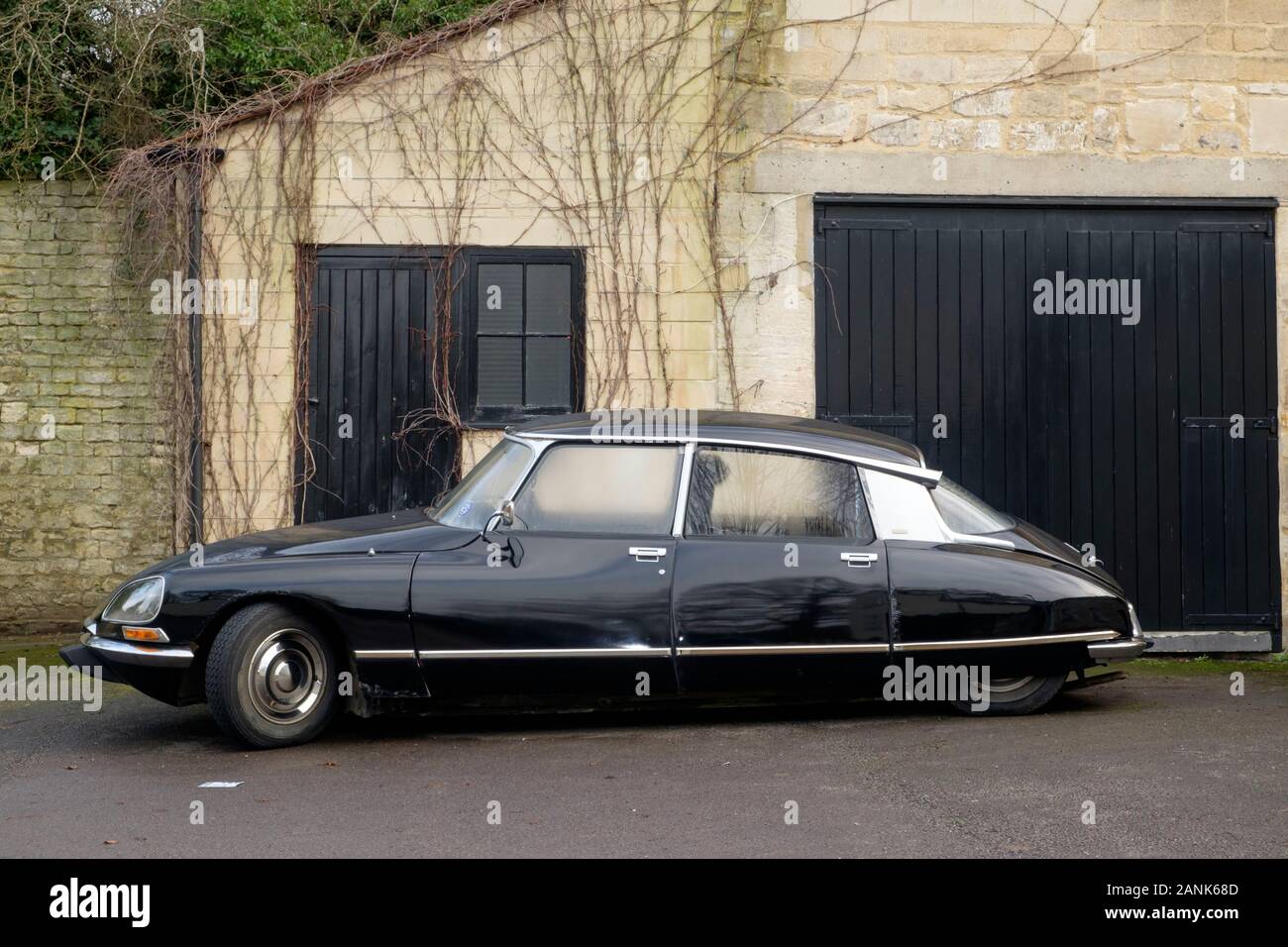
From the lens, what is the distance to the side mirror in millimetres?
6328

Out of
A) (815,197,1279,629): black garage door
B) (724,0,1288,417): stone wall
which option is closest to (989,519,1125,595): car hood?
(815,197,1279,629): black garage door

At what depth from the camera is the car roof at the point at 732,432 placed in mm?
6648

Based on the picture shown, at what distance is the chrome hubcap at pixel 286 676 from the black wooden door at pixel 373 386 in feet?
11.0

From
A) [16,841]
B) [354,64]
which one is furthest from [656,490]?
[354,64]

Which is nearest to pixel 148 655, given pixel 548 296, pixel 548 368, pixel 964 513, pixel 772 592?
pixel 772 592

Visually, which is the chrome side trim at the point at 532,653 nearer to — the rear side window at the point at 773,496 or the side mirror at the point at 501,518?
the side mirror at the point at 501,518

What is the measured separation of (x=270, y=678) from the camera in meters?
6.09

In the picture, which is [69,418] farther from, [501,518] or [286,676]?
[501,518]

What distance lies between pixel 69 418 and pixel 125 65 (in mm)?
2504

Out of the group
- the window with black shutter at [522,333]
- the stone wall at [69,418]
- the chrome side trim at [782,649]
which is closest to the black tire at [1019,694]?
the chrome side trim at [782,649]

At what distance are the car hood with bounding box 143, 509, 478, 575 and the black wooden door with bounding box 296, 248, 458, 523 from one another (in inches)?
110

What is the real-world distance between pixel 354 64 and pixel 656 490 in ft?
14.7

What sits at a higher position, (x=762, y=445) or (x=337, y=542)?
(x=762, y=445)

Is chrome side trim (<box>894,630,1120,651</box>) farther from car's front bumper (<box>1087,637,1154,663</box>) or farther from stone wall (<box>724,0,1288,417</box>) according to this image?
stone wall (<box>724,0,1288,417</box>)
